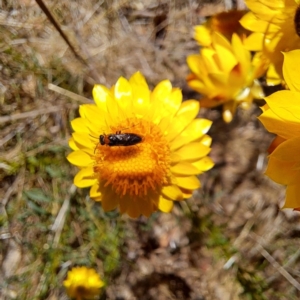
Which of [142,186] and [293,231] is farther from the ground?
[142,186]

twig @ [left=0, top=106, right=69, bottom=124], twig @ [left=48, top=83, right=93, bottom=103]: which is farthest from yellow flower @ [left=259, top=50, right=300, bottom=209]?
twig @ [left=0, top=106, right=69, bottom=124]

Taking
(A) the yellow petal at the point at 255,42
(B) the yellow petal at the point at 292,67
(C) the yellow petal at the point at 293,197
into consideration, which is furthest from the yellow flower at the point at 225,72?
(C) the yellow petal at the point at 293,197

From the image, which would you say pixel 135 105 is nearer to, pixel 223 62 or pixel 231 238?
pixel 223 62

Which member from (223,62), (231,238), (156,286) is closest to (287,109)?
(223,62)

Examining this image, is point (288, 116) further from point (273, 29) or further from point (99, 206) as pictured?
point (99, 206)

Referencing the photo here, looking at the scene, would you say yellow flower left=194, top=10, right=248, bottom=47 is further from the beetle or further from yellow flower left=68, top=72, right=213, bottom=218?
the beetle

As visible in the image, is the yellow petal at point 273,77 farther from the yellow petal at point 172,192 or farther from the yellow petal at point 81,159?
the yellow petal at point 81,159

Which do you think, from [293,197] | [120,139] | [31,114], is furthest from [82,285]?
[293,197]
